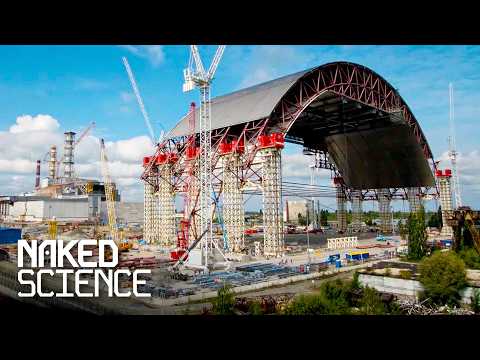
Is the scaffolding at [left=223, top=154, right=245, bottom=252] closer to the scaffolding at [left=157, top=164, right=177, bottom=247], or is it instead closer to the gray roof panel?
the gray roof panel

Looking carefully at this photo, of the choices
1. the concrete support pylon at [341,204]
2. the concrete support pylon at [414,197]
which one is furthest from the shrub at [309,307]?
the concrete support pylon at [341,204]

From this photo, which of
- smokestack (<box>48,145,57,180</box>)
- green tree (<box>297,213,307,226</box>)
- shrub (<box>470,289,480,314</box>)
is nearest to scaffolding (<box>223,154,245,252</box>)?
shrub (<box>470,289,480,314</box>)

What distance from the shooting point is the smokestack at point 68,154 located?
12494 cm

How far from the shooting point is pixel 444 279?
19.7 meters

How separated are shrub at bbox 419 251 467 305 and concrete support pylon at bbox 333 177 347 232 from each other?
5234 centimetres

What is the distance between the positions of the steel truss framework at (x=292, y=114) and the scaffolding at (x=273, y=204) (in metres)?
2.00

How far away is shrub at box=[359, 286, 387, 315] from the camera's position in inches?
695

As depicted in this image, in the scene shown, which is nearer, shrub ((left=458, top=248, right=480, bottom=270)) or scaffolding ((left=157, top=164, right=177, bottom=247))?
shrub ((left=458, top=248, right=480, bottom=270))

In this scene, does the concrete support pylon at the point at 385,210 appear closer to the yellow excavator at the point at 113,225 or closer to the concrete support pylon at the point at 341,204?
the concrete support pylon at the point at 341,204
